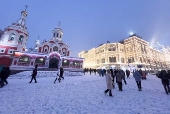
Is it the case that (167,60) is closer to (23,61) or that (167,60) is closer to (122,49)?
(122,49)

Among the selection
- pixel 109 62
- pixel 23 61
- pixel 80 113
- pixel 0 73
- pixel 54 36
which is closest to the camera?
pixel 80 113

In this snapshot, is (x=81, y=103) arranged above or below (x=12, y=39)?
below

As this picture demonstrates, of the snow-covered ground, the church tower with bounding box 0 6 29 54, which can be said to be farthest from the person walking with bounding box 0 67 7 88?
the church tower with bounding box 0 6 29 54

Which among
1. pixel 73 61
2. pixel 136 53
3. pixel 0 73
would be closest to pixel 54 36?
pixel 73 61

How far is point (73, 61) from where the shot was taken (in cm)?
3083

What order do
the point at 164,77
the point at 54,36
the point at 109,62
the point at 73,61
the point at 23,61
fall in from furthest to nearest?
the point at 109,62, the point at 54,36, the point at 73,61, the point at 23,61, the point at 164,77

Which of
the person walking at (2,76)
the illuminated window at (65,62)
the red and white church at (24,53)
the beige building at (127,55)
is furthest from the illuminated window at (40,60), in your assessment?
the beige building at (127,55)

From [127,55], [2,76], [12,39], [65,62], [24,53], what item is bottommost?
[2,76]

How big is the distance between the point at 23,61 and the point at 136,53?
1786 inches

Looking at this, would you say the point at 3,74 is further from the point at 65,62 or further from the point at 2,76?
the point at 65,62

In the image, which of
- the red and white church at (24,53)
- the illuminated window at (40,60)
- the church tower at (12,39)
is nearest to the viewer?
the red and white church at (24,53)

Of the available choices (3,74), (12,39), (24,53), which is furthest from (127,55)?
(3,74)

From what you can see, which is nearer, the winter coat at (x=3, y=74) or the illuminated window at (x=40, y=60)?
the winter coat at (x=3, y=74)

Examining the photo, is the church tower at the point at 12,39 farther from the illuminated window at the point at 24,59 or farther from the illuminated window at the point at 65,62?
the illuminated window at the point at 65,62
